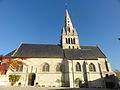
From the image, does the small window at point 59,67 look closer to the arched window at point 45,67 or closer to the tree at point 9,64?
the arched window at point 45,67

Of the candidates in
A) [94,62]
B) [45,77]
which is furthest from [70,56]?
[45,77]

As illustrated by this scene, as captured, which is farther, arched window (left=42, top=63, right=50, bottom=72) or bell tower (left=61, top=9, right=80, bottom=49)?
bell tower (left=61, top=9, right=80, bottom=49)

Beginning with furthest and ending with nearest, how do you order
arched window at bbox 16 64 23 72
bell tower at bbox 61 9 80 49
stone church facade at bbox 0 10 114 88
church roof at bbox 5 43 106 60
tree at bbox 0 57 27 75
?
bell tower at bbox 61 9 80 49 → church roof at bbox 5 43 106 60 → arched window at bbox 16 64 23 72 → tree at bbox 0 57 27 75 → stone church facade at bbox 0 10 114 88

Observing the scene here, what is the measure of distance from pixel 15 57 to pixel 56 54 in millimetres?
11125

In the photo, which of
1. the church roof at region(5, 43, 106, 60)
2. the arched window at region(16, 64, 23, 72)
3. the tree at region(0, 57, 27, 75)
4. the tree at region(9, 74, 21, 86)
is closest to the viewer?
the tree at region(9, 74, 21, 86)

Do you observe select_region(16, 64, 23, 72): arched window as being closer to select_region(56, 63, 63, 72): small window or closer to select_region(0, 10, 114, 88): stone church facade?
select_region(0, 10, 114, 88): stone church facade

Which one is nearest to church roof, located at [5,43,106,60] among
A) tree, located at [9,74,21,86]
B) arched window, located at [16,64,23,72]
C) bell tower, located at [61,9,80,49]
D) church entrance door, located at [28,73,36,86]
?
arched window, located at [16,64,23,72]

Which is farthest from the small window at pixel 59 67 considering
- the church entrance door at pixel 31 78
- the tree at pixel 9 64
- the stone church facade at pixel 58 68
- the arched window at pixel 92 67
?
the tree at pixel 9 64

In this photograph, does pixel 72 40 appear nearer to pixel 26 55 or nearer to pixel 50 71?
pixel 50 71

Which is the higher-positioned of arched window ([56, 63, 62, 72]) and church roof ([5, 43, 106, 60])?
church roof ([5, 43, 106, 60])

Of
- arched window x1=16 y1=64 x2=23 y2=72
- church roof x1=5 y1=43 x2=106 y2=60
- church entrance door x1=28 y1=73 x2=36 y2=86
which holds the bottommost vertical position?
church entrance door x1=28 y1=73 x2=36 y2=86

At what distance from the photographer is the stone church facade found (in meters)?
21.0

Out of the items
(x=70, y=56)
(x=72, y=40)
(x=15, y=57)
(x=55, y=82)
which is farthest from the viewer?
(x=72, y=40)

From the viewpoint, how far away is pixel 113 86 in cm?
2225
